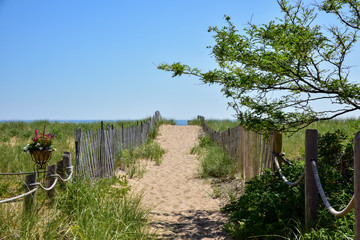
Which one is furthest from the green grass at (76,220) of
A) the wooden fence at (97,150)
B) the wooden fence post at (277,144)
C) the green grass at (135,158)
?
the green grass at (135,158)

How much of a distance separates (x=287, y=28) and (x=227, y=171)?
459 cm

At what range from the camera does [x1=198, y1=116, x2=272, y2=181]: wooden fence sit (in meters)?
5.80

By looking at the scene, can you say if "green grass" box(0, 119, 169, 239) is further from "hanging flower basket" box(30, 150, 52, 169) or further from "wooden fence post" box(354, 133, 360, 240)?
"wooden fence post" box(354, 133, 360, 240)

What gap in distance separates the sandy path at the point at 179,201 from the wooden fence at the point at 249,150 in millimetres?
1018

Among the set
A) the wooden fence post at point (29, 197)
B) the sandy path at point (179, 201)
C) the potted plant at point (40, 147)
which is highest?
the potted plant at point (40, 147)

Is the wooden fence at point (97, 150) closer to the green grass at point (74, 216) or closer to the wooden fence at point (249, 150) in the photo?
the green grass at point (74, 216)

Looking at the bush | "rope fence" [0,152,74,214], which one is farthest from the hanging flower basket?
the bush

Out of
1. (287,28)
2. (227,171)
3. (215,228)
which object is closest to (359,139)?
(287,28)

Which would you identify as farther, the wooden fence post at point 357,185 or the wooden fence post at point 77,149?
the wooden fence post at point 77,149

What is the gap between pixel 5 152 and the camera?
8734mm

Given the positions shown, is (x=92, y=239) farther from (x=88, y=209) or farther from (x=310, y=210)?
(x=310, y=210)

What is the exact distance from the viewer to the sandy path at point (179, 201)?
16.1ft

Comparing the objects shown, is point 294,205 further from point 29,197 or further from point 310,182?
point 29,197

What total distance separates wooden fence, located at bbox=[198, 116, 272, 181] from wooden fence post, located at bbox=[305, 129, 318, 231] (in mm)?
1619
